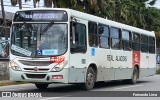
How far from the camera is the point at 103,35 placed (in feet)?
61.8

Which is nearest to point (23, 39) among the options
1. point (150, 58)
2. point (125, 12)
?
point (150, 58)

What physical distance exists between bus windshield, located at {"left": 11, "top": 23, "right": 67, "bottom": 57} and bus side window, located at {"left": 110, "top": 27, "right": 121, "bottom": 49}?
14.3 feet

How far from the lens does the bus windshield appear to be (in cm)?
1585

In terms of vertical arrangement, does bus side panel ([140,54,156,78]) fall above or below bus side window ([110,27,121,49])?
below

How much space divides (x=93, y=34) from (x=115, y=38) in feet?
8.59

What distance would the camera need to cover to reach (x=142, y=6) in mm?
48344

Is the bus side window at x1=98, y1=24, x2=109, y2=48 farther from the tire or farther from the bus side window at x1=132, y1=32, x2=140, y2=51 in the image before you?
the tire

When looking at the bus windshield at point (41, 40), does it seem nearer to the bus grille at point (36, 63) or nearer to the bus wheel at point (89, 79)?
the bus grille at point (36, 63)

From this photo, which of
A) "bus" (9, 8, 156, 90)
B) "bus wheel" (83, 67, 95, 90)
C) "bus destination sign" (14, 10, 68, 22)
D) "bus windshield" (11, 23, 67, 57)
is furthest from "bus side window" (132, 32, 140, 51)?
"bus windshield" (11, 23, 67, 57)

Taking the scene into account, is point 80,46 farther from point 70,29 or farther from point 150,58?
point 150,58

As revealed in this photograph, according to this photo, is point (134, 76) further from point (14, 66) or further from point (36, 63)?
point (14, 66)

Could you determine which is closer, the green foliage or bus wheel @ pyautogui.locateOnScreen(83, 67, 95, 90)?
bus wheel @ pyautogui.locateOnScreen(83, 67, 95, 90)

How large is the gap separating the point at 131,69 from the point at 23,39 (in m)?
7.96

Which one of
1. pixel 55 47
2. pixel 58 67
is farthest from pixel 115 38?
pixel 58 67
